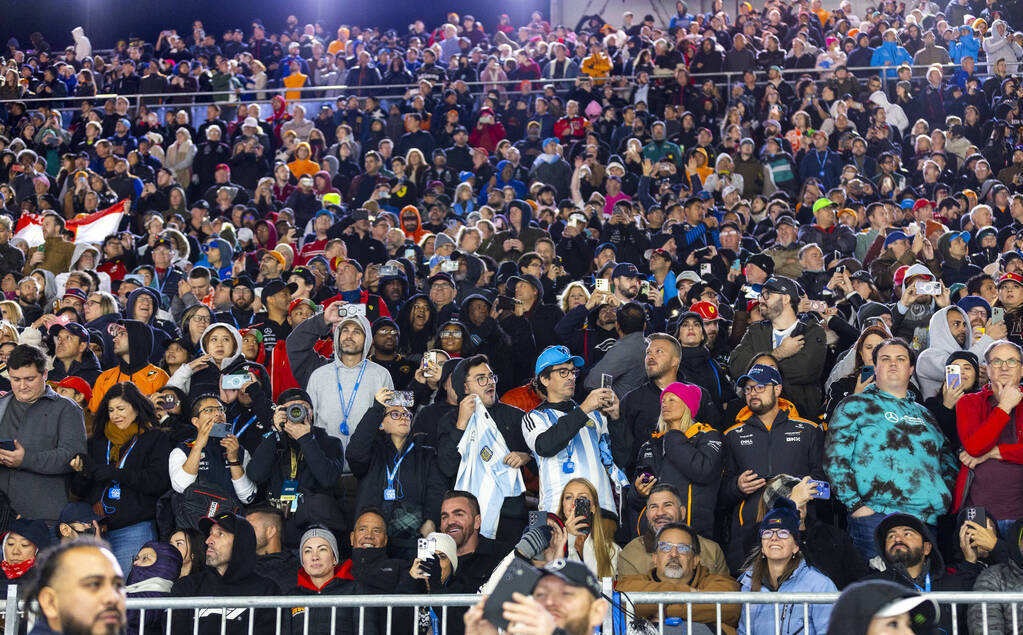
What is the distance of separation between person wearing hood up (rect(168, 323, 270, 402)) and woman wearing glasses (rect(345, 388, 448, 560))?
1.03 m

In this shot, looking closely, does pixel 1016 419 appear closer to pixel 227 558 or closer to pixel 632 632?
pixel 632 632

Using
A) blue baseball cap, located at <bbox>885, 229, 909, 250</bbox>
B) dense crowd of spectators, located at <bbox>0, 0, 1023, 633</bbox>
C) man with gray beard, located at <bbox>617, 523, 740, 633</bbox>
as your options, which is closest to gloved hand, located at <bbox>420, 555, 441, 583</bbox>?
dense crowd of spectators, located at <bbox>0, 0, 1023, 633</bbox>

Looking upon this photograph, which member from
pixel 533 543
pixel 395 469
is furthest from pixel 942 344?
pixel 533 543

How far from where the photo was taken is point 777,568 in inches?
256

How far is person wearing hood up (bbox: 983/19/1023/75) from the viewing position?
18.3m

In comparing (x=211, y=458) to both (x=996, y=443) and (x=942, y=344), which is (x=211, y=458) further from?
(x=942, y=344)

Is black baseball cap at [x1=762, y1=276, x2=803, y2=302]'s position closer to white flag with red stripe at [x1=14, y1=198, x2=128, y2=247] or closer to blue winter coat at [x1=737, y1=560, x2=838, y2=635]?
blue winter coat at [x1=737, y1=560, x2=838, y2=635]

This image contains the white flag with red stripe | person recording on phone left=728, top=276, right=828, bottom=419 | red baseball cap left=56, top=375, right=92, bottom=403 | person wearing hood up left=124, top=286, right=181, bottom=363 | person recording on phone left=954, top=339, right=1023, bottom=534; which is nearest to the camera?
person recording on phone left=954, top=339, right=1023, bottom=534

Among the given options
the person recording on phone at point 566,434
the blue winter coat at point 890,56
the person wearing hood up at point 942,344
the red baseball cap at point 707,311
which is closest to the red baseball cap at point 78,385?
the person recording on phone at point 566,434

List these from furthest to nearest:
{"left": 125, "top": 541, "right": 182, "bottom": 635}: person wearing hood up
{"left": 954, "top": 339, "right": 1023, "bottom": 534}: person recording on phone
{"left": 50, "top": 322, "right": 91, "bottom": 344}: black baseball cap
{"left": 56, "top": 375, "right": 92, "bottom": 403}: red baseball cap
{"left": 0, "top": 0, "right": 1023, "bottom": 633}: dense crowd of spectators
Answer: {"left": 50, "top": 322, "right": 91, "bottom": 344}: black baseball cap
{"left": 56, "top": 375, "right": 92, "bottom": 403}: red baseball cap
{"left": 954, "top": 339, "right": 1023, "bottom": 534}: person recording on phone
{"left": 0, "top": 0, "right": 1023, "bottom": 633}: dense crowd of spectators
{"left": 125, "top": 541, "right": 182, "bottom": 635}: person wearing hood up

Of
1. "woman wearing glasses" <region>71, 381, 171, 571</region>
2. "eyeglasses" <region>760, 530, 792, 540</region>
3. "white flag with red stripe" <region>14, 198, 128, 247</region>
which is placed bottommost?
"eyeglasses" <region>760, 530, 792, 540</region>

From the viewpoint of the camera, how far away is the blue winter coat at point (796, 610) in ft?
19.2

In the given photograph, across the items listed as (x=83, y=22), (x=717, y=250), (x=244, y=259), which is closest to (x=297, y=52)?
(x=83, y=22)

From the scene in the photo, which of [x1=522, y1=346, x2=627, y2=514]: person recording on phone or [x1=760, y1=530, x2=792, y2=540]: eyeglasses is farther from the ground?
[x1=522, y1=346, x2=627, y2=514]: person recording on phone
